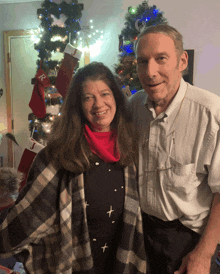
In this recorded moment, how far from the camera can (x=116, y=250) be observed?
3.83 feet

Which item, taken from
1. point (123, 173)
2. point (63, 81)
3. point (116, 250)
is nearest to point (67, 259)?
point (116, 250)

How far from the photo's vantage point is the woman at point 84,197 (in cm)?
108

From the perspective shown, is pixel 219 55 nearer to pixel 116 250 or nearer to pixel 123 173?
pixel 123 173

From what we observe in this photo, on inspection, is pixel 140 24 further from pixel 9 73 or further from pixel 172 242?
pixel 9 73

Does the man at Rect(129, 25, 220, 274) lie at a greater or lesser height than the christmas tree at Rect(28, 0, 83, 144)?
lesser

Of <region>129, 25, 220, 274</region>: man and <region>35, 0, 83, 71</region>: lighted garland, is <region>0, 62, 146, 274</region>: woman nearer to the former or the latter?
<region>129, 25, 220, 274</region>: man

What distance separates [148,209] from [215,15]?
2904 mm

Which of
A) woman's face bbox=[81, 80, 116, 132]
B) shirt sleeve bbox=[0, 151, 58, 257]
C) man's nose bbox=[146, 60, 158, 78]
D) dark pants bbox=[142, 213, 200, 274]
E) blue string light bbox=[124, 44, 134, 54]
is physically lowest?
dark pants bbox=[142, 213, 200, 274]

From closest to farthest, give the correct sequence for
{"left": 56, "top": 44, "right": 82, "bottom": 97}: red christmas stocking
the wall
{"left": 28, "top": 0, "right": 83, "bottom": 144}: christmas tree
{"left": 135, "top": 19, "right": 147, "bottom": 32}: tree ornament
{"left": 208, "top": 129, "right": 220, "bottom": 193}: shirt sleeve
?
{"left": 208, "top": 129, "right": 220, "bottom": 193}: shirt sleeve, {"left": 135, "top": 19, "right": 147, "bottom": 32}: tree ornament, {"left": 56, "top": 44, "right": 82, "bottom": 97}: red christmas stocking, {"left": 28, "top": 0, "right": 83, "bottom": 144}: christmas tree, the wall

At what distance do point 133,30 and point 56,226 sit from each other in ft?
6.55

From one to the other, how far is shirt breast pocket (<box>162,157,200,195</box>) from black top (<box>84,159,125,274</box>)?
0.25m

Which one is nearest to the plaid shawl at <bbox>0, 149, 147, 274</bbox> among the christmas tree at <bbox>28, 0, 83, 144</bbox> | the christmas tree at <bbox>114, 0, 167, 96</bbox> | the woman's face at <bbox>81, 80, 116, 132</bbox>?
the woman's face at <bbox>81, 80, 116, 132</bbox>

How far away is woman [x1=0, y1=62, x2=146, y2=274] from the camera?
1.08m

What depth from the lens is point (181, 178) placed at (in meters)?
1.02
